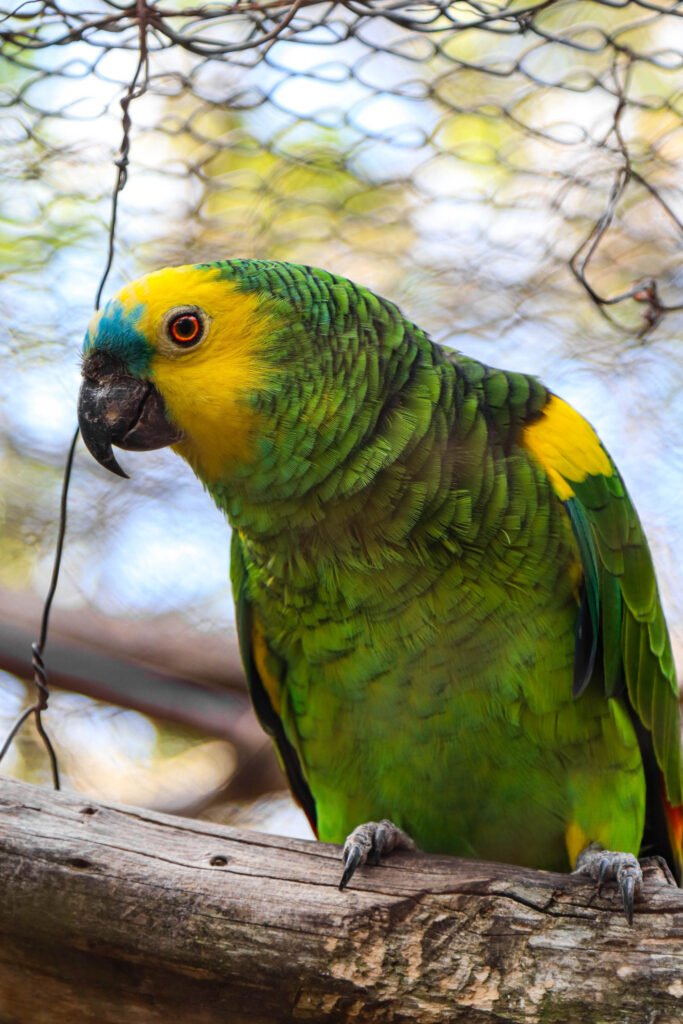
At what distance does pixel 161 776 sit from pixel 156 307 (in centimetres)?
188

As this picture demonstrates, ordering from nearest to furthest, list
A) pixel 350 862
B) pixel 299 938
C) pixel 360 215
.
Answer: pixel 299 938
pixel 350 862
pixel 360 215

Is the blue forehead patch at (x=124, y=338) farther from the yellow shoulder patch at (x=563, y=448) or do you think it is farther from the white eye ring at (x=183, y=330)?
the yellow shoulder patch at (x=563, y=448)

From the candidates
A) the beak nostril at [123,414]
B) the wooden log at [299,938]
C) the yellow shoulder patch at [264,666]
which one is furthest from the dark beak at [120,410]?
the wooden log at [299,938]

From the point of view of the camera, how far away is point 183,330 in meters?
1.63

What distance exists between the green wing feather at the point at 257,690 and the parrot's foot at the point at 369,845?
1.56ft

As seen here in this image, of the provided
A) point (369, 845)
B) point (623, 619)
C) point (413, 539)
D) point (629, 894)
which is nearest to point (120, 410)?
point (413, 539)

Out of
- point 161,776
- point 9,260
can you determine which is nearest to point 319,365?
point 9,260

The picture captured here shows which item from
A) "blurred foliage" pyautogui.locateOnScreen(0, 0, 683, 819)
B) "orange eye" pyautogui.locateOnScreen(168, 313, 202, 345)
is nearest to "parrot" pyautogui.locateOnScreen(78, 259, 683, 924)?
"orange eye" pyautogui.locateOnScreen(168, 313, 202, 345)

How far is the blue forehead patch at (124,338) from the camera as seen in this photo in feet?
5.34

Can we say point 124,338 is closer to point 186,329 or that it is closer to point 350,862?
point 186,329

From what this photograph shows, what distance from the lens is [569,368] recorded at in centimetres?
271

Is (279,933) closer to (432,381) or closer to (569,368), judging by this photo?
(432,381)

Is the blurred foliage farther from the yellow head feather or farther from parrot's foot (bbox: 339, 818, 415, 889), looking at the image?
parrot's foot (bbox: 339, 818, 415, 889)

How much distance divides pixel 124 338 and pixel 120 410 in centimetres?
11
